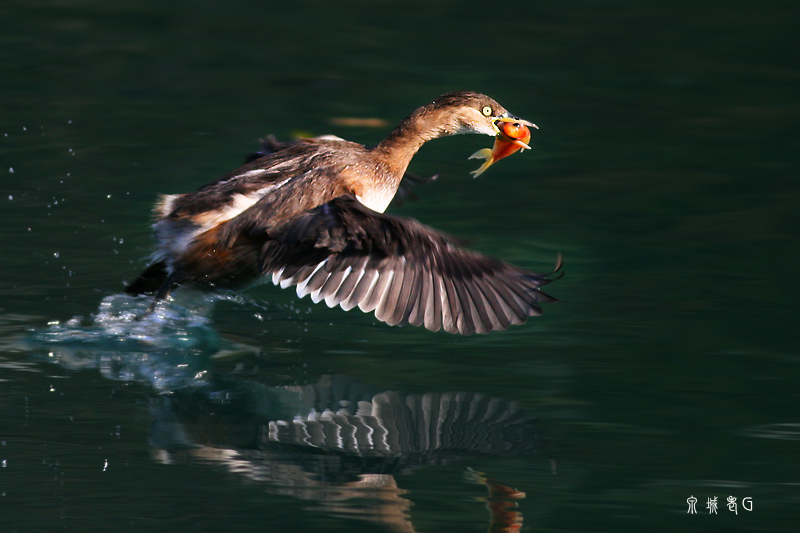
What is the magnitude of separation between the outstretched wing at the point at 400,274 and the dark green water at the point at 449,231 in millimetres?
300

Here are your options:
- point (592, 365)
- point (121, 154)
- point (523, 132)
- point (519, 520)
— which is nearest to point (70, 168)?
point (121, 154)

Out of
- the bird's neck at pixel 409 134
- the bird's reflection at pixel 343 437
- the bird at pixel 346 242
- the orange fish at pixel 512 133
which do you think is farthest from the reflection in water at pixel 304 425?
the orange fish at pixel 512 133

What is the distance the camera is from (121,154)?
8.89 metres

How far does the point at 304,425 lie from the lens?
16.8 feet

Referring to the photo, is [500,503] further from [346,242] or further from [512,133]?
[512,133]

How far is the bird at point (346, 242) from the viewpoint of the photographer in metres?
5.66

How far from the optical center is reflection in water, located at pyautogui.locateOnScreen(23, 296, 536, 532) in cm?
445

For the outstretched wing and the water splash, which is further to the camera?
the water splash

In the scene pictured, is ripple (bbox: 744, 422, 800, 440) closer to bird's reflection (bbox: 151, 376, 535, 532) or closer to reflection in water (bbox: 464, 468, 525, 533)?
bird's reflection (bbox: 151, 376, 535, 532)

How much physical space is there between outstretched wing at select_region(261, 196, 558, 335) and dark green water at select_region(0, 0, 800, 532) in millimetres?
A: 300

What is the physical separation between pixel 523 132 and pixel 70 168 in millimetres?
3639

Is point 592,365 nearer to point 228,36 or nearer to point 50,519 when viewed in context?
point 50,519

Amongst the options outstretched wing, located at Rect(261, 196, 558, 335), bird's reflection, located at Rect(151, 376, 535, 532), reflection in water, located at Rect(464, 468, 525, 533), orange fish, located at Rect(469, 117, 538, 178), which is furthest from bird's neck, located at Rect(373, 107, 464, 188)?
reflection in water, located at Rect(464, 468, 525, 533)

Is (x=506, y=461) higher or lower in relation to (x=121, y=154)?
lower
